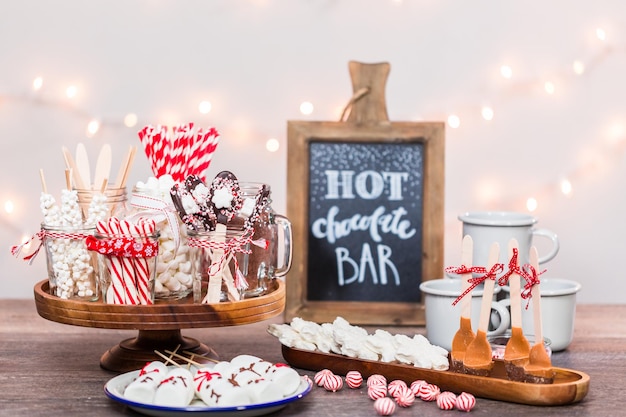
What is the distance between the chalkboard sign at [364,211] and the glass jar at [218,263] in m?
0.30

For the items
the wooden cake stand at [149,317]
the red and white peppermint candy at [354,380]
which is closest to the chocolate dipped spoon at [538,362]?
the red and white peppermint candy at [354,380]

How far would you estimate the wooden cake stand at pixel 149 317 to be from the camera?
1.17 metres

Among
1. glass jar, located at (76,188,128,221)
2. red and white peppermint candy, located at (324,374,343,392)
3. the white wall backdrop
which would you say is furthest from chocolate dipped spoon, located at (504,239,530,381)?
the white wall backdrop

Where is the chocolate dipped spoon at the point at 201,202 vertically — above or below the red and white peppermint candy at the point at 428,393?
above

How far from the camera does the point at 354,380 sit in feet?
3.84

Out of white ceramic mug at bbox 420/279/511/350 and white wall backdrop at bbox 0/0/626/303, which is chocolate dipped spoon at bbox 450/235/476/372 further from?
white wall backdrop at bbox 0/0/626/303

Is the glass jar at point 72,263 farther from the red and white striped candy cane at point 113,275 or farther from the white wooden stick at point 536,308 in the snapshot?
the white wooden stick at point 536,308

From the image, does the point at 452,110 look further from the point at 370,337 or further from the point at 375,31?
the point at 370,337

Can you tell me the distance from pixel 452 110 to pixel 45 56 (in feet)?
2.77

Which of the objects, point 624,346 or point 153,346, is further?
point 624,346

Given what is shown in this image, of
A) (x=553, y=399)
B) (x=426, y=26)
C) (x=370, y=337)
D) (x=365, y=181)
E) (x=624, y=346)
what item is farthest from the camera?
(x=426, y=26)

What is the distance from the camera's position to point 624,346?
1428 mm

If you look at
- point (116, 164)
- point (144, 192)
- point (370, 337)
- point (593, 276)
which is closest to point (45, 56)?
point (116, 164)

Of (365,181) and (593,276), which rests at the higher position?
(365,181)
